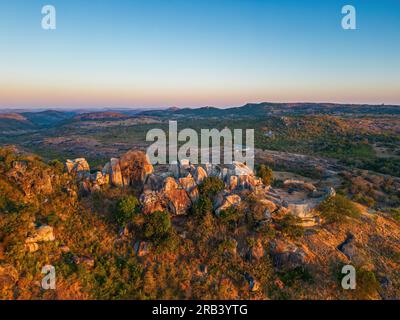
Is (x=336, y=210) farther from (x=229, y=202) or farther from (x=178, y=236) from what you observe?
(x=178, y=236)

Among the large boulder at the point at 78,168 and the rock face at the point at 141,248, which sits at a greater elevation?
the large boulder at the point at 78,168

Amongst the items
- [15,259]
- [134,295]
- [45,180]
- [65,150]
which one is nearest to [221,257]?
[134,295]

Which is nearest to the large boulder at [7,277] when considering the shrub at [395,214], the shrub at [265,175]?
the shrub at [265,175]

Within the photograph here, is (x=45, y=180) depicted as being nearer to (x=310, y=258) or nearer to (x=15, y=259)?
(x=15, y=259)

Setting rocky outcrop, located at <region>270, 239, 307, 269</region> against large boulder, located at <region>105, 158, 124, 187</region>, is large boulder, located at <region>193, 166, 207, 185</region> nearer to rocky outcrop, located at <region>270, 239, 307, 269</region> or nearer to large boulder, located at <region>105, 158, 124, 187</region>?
large boulder, located at <region>105, 158, 124, 187</region>

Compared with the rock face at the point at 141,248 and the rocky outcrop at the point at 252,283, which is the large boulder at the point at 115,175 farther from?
the rocky outcrop at the point at 252,283

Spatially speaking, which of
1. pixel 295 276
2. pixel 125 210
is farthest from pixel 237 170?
pixel 125 210
